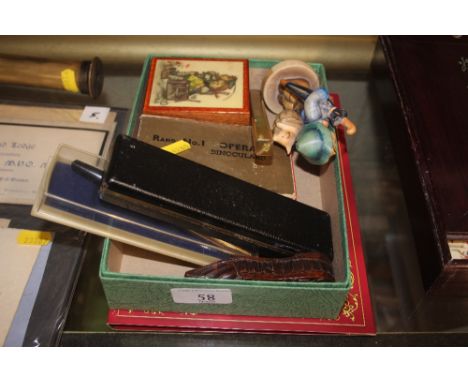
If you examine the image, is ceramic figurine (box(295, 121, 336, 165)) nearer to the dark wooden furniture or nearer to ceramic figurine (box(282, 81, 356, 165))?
ceramic figurine (box(282, 81, 356, 165))

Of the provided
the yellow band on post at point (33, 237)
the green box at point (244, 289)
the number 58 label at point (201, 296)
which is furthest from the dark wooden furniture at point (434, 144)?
the yellow band on post at point (33, 237)

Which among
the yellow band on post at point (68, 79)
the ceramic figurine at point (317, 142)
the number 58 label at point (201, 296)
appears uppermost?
the yellow band on post at point (68, 79)

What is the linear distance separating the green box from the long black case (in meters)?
0.05

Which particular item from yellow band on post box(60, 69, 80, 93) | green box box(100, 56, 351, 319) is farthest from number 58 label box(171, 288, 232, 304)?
yellow band on post box(60, 69, 80, 93)

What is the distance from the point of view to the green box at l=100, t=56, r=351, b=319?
60 cm

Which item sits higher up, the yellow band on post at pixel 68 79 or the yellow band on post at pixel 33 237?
the yellow band on post at pixel 68 79

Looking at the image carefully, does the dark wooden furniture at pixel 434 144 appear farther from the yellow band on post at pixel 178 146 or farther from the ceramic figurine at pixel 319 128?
the yellow band on post at pixel 178 146

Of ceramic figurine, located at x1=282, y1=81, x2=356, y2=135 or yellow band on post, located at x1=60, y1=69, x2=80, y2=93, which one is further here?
yellow band on post, located at x1=60, y1=69, x2=80, y2=93

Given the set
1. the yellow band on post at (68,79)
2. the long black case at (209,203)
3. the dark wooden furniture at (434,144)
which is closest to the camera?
the long black case at (209,203)

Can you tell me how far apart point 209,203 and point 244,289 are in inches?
5.1

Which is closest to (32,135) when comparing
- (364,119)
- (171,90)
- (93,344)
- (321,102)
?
(171,90)

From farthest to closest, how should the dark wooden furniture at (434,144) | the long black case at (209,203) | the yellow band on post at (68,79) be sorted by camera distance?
the yellow band on post at (68,79) → the dark wooden furniture at (434,144) → the long black case at (209,203)

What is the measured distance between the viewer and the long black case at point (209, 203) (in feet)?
1.94

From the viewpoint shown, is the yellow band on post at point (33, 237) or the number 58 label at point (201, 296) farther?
the yellow band on post at point (33, 237)
